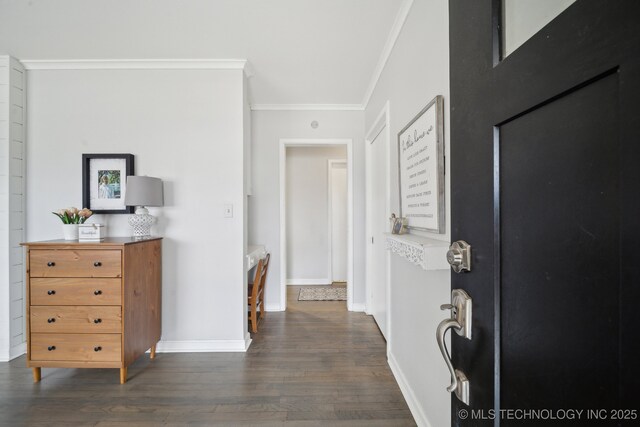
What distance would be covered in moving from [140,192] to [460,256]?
2311mm

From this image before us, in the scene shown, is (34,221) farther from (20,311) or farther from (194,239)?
(194,239)

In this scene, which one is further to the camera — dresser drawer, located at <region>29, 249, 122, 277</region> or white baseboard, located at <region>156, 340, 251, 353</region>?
white baseboard, located at <region>156, 340, 251, 353</region>

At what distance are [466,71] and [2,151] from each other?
11.1 feet

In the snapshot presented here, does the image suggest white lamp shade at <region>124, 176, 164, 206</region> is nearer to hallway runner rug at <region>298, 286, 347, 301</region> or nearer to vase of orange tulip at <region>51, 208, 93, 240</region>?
vase of orange tulip at <region>51, 208, 93, 240</region>

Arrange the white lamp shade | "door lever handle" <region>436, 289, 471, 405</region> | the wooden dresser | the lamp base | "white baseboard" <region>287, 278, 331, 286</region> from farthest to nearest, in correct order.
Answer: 1. "white baseboard" <region>287, 278, 331, 286</region>
2. the lamp base
3. the white lamp shade
4. the wooden dresser
5. "door lever handle" <region>436, 289, 471, 405</region>

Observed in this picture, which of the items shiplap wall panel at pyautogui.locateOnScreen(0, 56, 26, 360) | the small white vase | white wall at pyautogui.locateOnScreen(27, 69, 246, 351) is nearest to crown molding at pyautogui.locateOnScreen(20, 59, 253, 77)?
white wall at pyautogui.locateOnScreen(27, 69, 246, 351)

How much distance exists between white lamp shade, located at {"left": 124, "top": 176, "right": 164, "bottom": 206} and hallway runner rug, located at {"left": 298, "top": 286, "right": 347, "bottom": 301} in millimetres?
2371

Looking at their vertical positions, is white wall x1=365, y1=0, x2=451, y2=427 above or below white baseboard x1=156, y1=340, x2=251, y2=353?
above

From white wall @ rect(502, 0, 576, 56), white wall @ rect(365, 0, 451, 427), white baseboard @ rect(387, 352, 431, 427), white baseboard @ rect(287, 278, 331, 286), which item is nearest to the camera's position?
white wall @ rect(502, 0, 576, 56)

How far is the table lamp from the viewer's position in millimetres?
2164

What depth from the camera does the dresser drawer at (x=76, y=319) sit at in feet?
6.37

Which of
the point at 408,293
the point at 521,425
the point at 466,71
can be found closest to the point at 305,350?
the point at 408,293

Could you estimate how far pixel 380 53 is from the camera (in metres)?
2.34

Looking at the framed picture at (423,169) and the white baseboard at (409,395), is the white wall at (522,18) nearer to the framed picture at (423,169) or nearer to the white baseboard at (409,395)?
the framed picture at (423,169)
